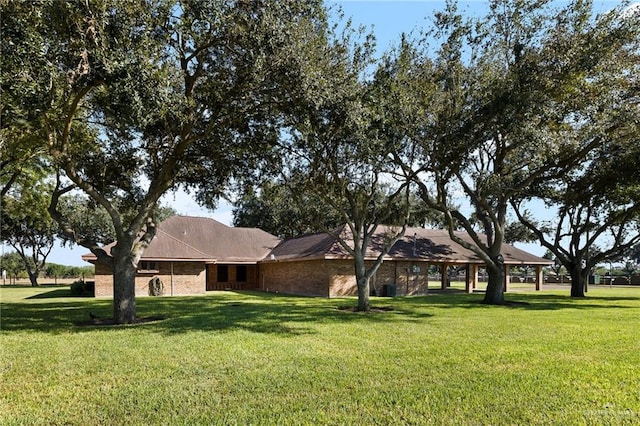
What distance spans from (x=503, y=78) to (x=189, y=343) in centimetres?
1287

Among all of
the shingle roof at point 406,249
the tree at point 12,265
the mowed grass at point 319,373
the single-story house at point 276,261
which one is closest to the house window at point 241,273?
the single-story house at point 276,261

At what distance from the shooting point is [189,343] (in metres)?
9.55

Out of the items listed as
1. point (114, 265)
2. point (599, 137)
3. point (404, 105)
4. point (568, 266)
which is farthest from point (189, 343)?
point (568, 266)

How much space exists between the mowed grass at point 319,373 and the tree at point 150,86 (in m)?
4.63

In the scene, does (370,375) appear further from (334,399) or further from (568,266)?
(568,266)

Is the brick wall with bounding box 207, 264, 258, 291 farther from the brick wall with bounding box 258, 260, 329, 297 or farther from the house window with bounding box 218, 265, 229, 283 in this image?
the brick wall with bounding box 258, 260, 329, 297

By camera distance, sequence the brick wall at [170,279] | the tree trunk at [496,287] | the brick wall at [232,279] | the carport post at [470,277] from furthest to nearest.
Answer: the brick wall at [232,279]
the carport post at [470,277]
the brick wall at [170,279]
the tree trunk at [496,287]

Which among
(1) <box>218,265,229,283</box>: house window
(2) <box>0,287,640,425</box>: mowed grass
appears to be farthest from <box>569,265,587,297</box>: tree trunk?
(1) <box>218,265,229,283</box>: house window

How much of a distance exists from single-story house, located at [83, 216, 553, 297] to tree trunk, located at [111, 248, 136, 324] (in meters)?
12.2

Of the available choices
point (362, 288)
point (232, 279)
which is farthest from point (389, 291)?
point (232, 279)

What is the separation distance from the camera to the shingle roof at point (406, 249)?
85.0ft

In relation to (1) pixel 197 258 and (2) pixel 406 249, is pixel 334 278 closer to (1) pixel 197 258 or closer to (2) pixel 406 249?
(2) pixel 406 249

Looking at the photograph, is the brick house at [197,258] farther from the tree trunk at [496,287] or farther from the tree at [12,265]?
the tree at [12,265]

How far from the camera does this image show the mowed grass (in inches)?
208
